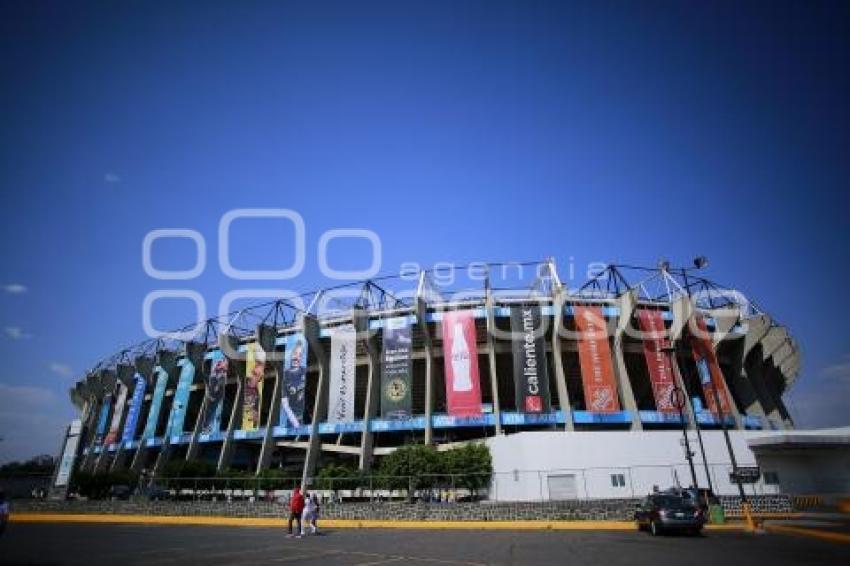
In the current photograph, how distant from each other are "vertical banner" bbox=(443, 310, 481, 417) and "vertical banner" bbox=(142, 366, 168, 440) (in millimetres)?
40921

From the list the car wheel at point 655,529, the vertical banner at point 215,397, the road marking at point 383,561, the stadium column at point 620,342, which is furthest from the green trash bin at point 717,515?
the vertical banner at point 215,397

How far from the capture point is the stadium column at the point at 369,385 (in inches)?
1875

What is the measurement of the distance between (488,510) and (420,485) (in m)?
9.43

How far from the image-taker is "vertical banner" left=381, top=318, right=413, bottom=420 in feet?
147

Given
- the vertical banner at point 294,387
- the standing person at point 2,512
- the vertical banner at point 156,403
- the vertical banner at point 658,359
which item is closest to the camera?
the standing person at point 2,512

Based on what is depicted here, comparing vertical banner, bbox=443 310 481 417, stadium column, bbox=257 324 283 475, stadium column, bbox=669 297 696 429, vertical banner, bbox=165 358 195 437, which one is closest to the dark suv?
vertical banner, bbox=443 310 481 417

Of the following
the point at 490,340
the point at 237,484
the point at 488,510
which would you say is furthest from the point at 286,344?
the point at 488,510

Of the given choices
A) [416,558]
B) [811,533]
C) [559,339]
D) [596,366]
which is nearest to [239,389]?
[559,339]

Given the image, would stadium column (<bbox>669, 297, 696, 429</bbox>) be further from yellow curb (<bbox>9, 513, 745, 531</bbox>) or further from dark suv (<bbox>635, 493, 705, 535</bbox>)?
dark suv (<bbox>635, 493, 705, 535</bbox>)

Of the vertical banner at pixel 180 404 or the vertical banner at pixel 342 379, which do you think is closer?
the vertical banner at pixel 342 379

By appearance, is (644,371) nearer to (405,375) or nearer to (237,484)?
(405,375)

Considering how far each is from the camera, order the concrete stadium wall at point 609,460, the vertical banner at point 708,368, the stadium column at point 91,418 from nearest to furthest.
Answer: the concrete stadium wall at point 609,460
the vertical banner at point 708,368
the stadium column at point 91,418

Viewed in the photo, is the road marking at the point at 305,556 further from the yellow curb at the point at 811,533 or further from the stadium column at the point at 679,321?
the stadium column at the point at 679,321

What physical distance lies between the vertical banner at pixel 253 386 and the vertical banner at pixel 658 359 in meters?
40.4
